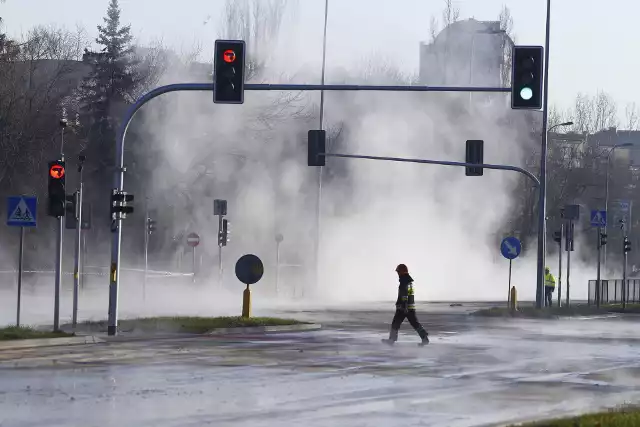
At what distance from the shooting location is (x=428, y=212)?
229 ft

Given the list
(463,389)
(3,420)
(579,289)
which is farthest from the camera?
(579,289)

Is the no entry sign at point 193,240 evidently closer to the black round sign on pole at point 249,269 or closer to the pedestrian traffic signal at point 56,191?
the black round sign on pole at point 249,269

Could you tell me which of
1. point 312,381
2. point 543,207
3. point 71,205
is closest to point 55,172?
point 71,205

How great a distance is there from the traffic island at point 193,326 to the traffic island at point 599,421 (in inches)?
627

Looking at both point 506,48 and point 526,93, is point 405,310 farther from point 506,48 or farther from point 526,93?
point 506,48

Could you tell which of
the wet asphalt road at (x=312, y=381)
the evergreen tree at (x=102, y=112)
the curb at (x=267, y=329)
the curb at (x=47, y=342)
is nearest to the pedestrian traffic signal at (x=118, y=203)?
the curb at (x=47, y=342)

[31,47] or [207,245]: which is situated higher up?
[31,47]

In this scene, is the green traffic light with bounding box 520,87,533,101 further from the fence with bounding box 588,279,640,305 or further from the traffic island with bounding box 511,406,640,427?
the fence with bounding box 588,279,640,305

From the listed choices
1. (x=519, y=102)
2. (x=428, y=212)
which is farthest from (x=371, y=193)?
(x=519, y=102)

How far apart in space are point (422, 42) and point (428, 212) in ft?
75.2

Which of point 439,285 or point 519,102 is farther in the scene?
point 439,285

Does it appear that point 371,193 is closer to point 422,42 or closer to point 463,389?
point 422,42

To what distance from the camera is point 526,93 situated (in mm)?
24812

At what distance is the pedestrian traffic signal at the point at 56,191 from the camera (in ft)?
84.3
